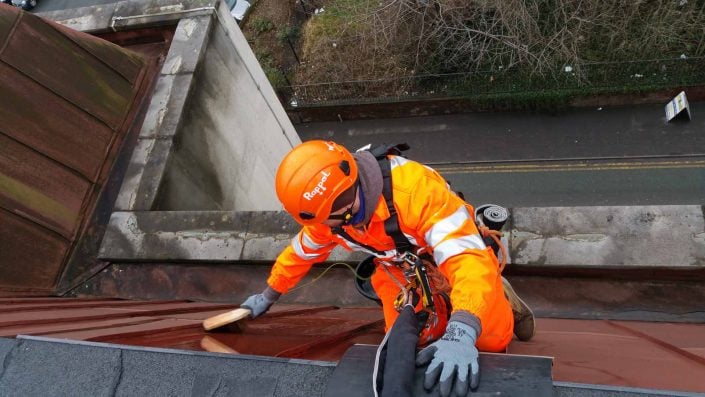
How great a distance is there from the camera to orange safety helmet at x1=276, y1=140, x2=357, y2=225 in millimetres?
2867

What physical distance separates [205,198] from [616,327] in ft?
17.3

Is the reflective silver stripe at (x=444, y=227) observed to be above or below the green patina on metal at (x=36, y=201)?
above

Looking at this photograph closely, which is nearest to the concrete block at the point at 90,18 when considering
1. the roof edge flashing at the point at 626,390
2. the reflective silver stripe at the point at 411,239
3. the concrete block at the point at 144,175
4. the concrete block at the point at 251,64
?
the concrete block at the point at 251,64

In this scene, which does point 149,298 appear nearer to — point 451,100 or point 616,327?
point 616,327

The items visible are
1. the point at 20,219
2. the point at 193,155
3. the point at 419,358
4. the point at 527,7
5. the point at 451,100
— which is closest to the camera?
the point at 419,358

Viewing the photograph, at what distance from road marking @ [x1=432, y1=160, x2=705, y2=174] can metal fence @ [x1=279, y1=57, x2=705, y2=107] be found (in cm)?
232

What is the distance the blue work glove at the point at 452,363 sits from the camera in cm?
199

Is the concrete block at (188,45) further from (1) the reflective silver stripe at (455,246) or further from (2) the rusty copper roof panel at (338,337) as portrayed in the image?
(1) the reflective silver stripe at (455,246)

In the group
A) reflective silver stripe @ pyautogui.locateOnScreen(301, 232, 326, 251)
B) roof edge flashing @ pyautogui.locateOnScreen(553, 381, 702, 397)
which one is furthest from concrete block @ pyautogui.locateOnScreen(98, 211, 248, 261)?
roof edge flashing @ pyautogui.locateOnScreen(553, 381, 702, 397)

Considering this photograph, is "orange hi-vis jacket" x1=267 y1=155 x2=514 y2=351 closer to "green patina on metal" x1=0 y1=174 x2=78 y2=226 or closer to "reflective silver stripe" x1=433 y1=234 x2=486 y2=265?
"reflective silver stripe" x1=433 y1=234 x2=486 y2=265

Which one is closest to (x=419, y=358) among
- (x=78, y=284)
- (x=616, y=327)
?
(x=616, y=327)

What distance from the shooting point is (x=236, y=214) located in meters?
5.76

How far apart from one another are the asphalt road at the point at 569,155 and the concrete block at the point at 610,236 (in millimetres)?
8853

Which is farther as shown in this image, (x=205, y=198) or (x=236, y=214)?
(x=205, y=198)
